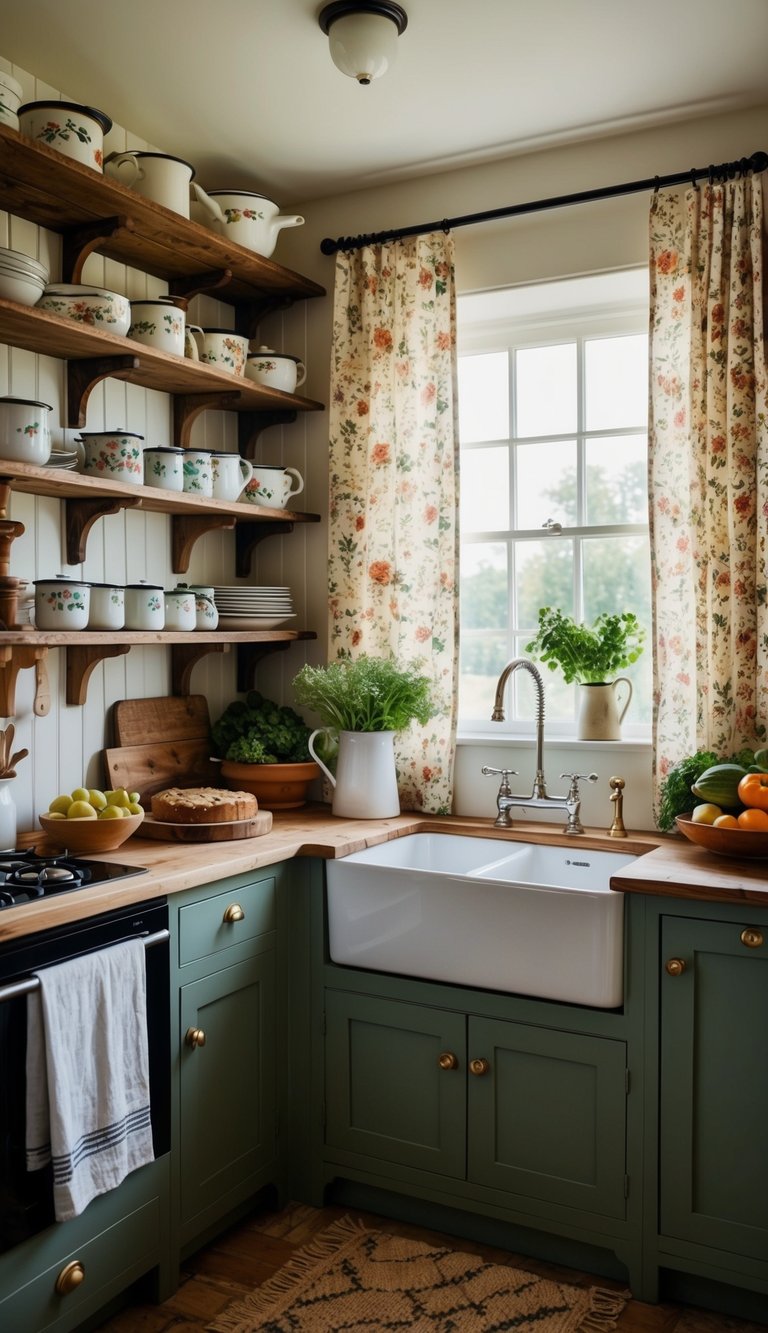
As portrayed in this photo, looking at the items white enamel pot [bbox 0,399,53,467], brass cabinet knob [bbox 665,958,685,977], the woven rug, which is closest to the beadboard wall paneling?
white enamel pot [bbox 0,399,53,467]

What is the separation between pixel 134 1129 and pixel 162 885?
47cm

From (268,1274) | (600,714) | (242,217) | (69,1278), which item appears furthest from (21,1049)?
(242,217)

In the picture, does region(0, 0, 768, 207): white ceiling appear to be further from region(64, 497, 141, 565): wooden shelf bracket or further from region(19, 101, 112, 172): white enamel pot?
region(64, 497, 141, 565): wooden shelf bracket

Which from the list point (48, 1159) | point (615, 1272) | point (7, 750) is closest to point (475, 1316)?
point (615, 1272)

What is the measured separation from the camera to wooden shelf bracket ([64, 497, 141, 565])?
264 centimetres

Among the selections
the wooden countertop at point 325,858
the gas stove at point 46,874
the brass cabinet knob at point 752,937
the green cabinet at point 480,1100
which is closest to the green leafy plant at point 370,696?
the wooden countertop at point 325,858

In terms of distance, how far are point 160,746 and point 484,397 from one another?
4.75ft

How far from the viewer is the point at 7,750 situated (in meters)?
2.48

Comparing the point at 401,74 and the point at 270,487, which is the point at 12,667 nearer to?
the point at 270,487

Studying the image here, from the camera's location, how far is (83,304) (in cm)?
249

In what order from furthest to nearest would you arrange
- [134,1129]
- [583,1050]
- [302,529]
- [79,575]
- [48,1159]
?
[302,529] → [79,575] → [583,1050] → [134,1129] → [48,1159]

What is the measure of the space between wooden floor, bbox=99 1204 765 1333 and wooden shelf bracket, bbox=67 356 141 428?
1.98 m

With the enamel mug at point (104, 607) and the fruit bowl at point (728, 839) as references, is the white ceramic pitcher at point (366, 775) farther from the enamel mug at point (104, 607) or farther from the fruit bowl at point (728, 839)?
the fruit bowl at point (728, 839)

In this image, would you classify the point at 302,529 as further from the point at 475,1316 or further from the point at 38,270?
the point at 475,1316
